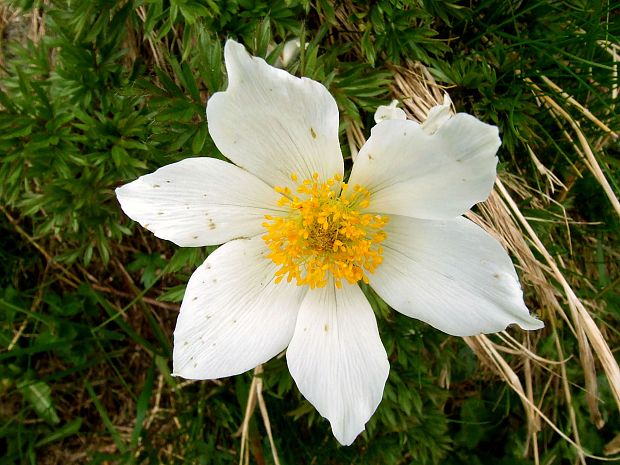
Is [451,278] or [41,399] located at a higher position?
[451,278]

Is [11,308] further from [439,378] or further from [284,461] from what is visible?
[439,378]

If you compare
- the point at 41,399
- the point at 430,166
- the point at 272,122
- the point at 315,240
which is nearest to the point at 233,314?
the point at 315,240

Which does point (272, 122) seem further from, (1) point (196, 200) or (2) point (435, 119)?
(2) point (435, 119)

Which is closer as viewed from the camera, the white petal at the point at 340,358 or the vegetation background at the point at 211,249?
the white petal at the point at 340,358

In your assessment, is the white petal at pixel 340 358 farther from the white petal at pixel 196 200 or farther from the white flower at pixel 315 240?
the white petal at pixel 196 200

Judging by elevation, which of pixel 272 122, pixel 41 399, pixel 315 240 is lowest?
pixel 41 399

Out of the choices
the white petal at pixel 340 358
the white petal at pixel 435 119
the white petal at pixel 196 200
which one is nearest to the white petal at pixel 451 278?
the white petal at pixel 340 358
